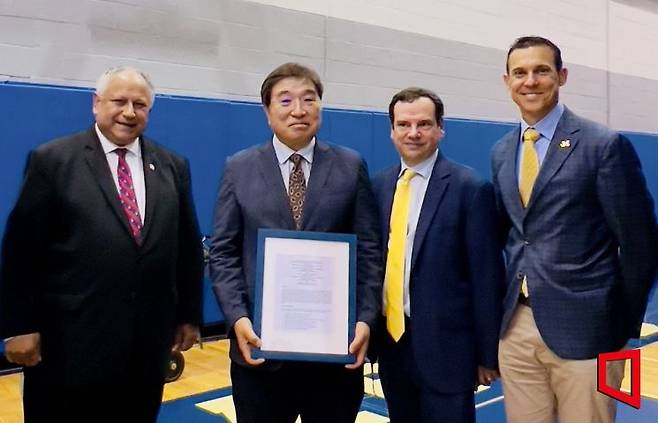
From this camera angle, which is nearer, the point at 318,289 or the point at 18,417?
the point at 318,289

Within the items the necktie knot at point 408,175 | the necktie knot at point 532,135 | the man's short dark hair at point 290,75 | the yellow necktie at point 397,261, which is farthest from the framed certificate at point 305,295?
the necktie knot at point 532,135

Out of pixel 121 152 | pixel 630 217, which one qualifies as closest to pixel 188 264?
pixel 121 152

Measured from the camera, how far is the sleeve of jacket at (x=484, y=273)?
1829 mm

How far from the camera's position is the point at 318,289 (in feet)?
5.87

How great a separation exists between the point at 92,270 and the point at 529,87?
148 cm

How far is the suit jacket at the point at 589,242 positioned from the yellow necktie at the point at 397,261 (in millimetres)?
384

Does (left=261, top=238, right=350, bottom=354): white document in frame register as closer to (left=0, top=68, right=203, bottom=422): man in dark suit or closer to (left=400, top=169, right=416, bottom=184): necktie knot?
(left=400, top=169, right=416, bottom=184): necktie knot

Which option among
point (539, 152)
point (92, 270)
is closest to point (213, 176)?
point (92, 270)

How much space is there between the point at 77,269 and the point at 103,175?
1.00 ft

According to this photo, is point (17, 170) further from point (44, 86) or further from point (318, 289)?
point (318, 289)

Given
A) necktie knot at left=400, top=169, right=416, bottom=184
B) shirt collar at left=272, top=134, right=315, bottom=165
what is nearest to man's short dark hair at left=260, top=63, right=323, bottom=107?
shirt collar at left=272, top=134, right=315, bottom=165

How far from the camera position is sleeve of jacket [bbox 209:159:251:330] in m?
1.76

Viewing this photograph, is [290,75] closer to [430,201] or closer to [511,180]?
[430,201]

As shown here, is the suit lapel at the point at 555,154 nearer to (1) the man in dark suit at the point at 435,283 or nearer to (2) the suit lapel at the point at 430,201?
(1) the man in dark suit at the point at 435,283
